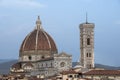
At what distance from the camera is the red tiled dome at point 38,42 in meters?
101

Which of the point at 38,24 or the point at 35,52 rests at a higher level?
the point at 38,24

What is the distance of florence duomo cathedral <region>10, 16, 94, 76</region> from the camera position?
93675 millimetres

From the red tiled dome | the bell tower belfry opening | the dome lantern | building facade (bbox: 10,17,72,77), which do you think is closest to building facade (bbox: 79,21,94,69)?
the bell tower belfry opening

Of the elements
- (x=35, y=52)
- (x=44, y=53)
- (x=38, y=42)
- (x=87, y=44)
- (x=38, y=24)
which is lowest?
(x=44, y=53)

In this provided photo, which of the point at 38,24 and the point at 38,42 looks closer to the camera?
the point at 38,42

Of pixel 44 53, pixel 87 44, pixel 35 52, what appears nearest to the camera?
pixel 87 44

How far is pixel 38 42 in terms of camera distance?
10156cm

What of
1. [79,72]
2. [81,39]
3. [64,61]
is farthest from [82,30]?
[79,72]

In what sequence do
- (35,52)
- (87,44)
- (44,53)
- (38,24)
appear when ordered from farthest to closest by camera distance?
(38,24) < (35,52) < (44,53) < (87,44)

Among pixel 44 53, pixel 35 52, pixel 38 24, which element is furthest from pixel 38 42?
pixel 38 24

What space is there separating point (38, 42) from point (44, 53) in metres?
2.05

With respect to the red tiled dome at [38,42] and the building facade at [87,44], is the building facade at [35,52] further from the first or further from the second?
the building facade at [87,44]

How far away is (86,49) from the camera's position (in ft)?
321

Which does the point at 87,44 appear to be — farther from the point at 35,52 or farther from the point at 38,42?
the point at 35,52
